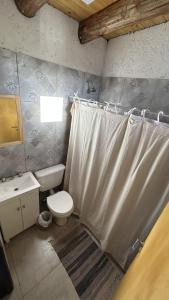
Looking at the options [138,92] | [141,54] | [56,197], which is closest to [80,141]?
[56,197]

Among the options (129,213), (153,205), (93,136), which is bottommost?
(129,213)

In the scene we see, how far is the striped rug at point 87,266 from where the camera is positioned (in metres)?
1.44

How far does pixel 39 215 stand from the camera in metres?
1.97

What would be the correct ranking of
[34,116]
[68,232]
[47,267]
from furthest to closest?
1. [68,232]
2. [34,116]
3. [47,267]

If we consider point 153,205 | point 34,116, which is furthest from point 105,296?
point 34,116

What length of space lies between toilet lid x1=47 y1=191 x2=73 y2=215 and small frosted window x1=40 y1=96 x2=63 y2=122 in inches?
42.5

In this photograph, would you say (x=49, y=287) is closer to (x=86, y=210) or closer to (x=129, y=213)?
(x=86, y=210)

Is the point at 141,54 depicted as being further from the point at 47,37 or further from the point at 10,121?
the point at 10,121

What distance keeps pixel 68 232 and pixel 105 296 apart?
30.4 inches

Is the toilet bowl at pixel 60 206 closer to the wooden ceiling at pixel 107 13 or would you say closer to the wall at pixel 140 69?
the wall at pixel 140 69

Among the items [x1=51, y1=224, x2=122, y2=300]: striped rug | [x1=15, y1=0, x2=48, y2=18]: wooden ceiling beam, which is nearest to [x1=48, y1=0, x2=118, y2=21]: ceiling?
[x1=15, y1=0, x2=48, y2=18]: wooden ceiling beam

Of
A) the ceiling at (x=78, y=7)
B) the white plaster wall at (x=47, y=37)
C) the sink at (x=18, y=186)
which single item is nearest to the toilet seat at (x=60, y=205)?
the sink at (x=18, y=186)

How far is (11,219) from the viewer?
1632mm

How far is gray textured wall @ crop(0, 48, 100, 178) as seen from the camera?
1.43 m
